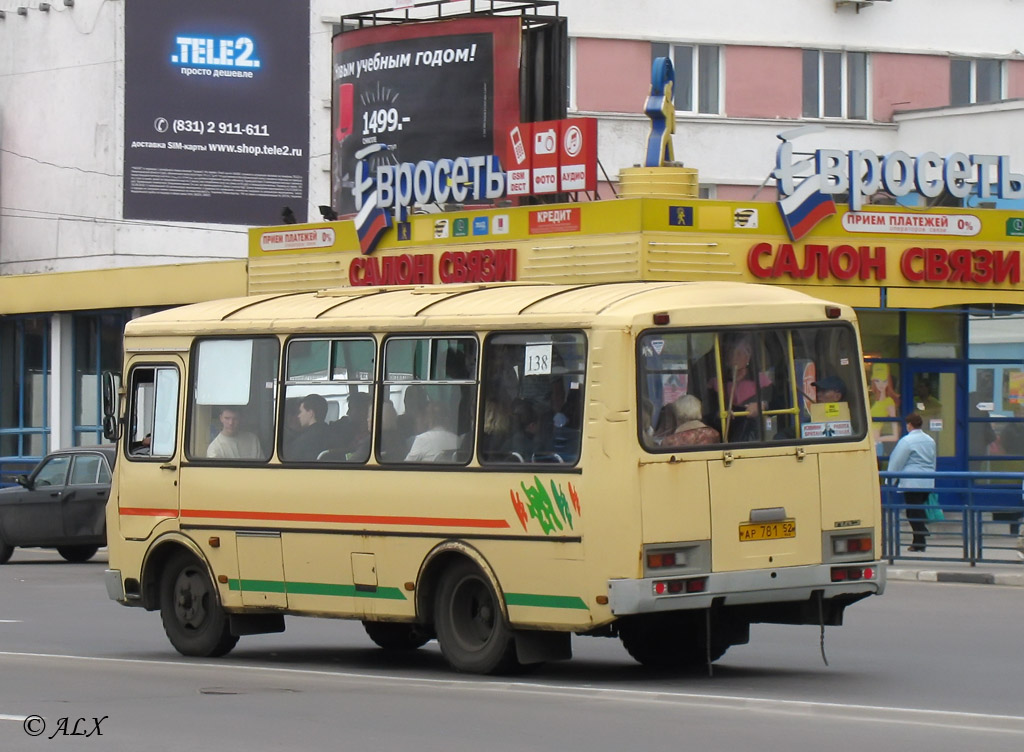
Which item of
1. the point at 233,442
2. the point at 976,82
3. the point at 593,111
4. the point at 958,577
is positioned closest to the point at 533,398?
the point at 233,442

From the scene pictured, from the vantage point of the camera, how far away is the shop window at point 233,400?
1453 centimetres

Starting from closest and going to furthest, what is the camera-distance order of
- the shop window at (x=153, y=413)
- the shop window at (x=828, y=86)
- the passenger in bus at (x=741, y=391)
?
the passenger in bus at (x=741, y=391) → the shop window at (x=153, y=413) → the shop window at (x=828, y=86)

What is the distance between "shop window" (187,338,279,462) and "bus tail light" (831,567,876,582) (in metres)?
4.19

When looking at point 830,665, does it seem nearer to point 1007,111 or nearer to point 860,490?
point 860,490

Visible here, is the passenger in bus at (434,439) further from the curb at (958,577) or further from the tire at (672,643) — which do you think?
the curb at (958,577)

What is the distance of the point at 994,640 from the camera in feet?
51.3

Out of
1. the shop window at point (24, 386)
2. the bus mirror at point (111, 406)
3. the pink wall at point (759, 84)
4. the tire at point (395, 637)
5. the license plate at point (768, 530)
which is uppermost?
the pink wall at point (759, 84)

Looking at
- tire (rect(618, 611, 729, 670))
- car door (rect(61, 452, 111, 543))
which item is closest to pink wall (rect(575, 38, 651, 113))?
car door (rect(61, 452, 111, 543))

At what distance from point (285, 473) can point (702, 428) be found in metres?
3.30

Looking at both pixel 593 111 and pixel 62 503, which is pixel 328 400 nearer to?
pixel 62 503

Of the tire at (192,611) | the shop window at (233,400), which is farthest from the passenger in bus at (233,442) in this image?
the tire at (192,611)

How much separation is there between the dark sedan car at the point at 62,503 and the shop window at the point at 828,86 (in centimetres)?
2407

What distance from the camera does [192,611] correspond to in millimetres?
15125

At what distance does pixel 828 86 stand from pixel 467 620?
116 feet
